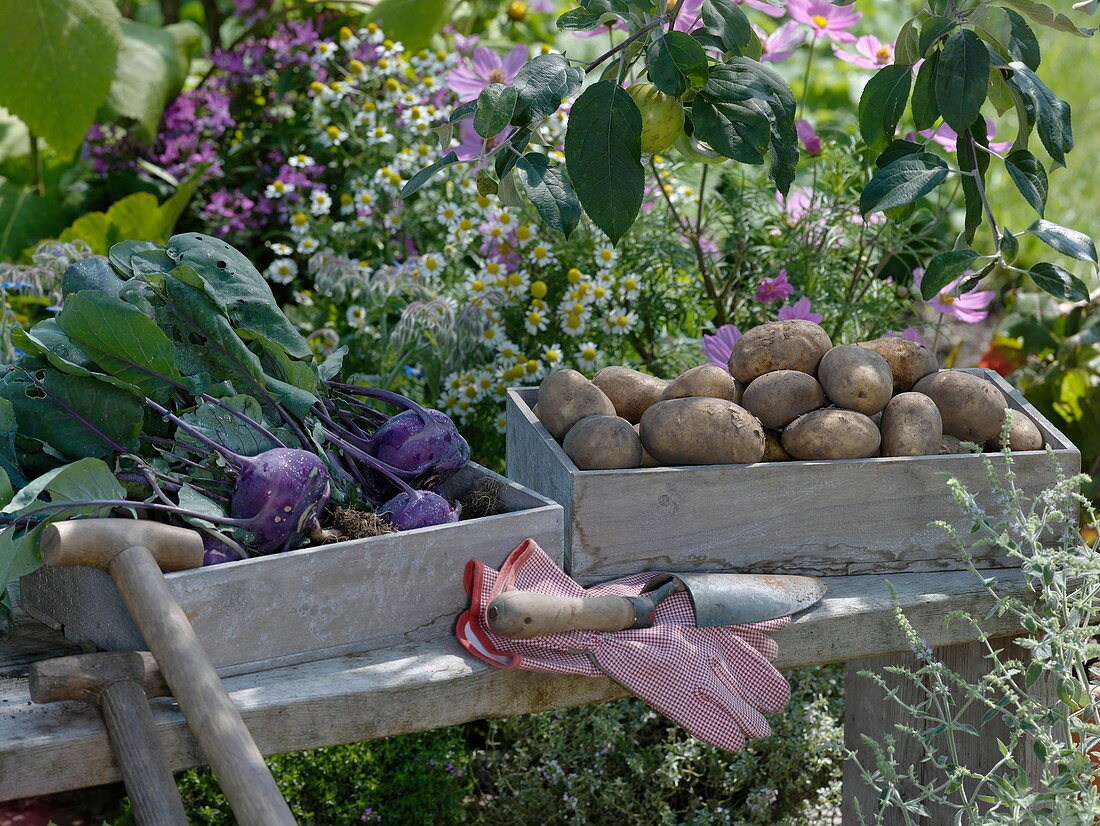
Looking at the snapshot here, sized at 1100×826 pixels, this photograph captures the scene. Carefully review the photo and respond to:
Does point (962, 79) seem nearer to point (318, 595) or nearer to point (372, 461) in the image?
point (372, 461)

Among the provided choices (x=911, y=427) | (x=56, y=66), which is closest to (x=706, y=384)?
(x=911, y=427)

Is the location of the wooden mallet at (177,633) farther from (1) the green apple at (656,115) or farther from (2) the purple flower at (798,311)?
(2) the purple flower at (798,311)

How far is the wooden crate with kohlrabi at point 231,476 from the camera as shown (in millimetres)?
1062

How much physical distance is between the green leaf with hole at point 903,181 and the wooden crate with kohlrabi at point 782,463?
0.64 feet

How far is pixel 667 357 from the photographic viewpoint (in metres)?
2.07

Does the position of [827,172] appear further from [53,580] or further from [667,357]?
[53,580]

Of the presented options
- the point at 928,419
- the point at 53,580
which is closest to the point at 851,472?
the point at 928,419

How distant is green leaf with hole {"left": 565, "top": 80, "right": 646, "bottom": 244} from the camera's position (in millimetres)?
1194

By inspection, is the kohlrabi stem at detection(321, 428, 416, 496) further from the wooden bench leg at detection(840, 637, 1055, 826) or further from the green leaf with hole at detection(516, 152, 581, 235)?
the wooden bench leg at detection(840, 637, 1055, 826)

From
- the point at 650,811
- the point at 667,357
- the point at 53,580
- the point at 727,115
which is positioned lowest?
the point at 650,811

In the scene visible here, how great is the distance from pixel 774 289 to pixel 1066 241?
683mm

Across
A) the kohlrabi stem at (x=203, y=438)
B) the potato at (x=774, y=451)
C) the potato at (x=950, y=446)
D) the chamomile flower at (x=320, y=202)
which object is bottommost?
the chamomile flower at (x=320, y=202)

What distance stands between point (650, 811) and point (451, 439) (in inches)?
36.4

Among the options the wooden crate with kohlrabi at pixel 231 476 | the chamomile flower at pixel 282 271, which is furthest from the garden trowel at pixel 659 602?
the chamomile flower at pixel 282 271
